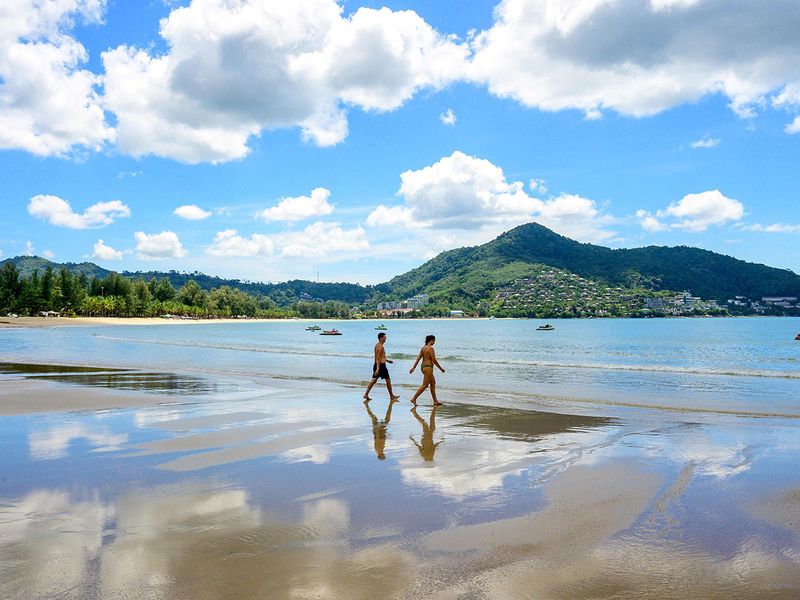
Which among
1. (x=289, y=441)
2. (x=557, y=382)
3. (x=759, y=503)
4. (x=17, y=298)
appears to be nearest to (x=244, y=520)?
(x=289, y=441)

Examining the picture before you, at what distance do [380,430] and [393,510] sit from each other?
20.0ft

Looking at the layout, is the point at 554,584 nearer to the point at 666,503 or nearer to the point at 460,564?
the point at 460,564

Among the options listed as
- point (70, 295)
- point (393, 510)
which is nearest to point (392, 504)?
point (393, 510)

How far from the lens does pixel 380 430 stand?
1341 centimetres

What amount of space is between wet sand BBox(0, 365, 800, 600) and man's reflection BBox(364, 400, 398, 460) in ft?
0.36

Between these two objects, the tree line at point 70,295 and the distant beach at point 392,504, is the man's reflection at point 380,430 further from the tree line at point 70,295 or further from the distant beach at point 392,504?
the tree line at point 70,295

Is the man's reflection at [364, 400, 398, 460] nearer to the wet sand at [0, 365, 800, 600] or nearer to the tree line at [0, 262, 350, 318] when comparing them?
the wet sand at [0, 365, 800, 600]

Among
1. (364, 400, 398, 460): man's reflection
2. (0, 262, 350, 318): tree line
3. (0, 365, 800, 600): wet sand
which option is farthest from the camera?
(0, 262, 350, 318): tree line

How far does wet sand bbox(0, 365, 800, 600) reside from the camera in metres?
5.31

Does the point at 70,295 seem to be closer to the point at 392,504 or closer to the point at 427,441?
the point at 427,441

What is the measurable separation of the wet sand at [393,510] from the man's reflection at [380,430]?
0.36 ft

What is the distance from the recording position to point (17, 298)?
460ft

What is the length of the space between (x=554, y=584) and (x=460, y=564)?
93cm

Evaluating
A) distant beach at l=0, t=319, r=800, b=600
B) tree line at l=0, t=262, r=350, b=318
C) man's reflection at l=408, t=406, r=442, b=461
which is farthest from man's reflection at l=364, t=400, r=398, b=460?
tree line at l=0, t=262, r=350, b=318
